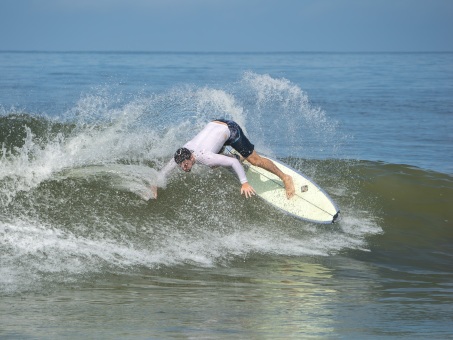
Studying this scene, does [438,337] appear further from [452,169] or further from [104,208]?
[452,169]

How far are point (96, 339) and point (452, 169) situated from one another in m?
13.0

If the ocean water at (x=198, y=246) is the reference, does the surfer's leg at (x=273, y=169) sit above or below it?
above

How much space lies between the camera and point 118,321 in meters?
6.51


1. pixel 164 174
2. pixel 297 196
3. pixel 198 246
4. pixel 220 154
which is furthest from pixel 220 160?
pixel 297 196

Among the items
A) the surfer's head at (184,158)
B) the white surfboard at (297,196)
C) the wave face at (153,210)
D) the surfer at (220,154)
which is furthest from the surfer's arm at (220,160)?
the white surfboard at (297,196)

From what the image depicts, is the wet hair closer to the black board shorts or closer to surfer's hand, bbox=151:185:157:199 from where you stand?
the black board shorts

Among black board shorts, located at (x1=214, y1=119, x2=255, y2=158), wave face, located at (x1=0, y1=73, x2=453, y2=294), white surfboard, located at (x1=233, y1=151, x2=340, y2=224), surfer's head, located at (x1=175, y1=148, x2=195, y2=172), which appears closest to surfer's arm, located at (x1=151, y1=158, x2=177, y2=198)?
wave face, located at (x1=0, y1=73, x2=453, y2=294)

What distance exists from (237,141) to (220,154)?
49cm

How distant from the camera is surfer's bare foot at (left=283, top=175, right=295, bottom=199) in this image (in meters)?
11.2

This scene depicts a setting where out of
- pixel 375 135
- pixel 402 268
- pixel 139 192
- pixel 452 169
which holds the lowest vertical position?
pixel 402 268

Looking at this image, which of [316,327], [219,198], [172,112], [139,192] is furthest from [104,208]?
[172,112]

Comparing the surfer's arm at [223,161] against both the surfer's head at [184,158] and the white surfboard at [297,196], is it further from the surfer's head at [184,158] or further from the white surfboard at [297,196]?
the white surfboard at [297,196]

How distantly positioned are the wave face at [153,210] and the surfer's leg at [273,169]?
378mm

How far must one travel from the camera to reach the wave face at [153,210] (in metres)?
8.99
